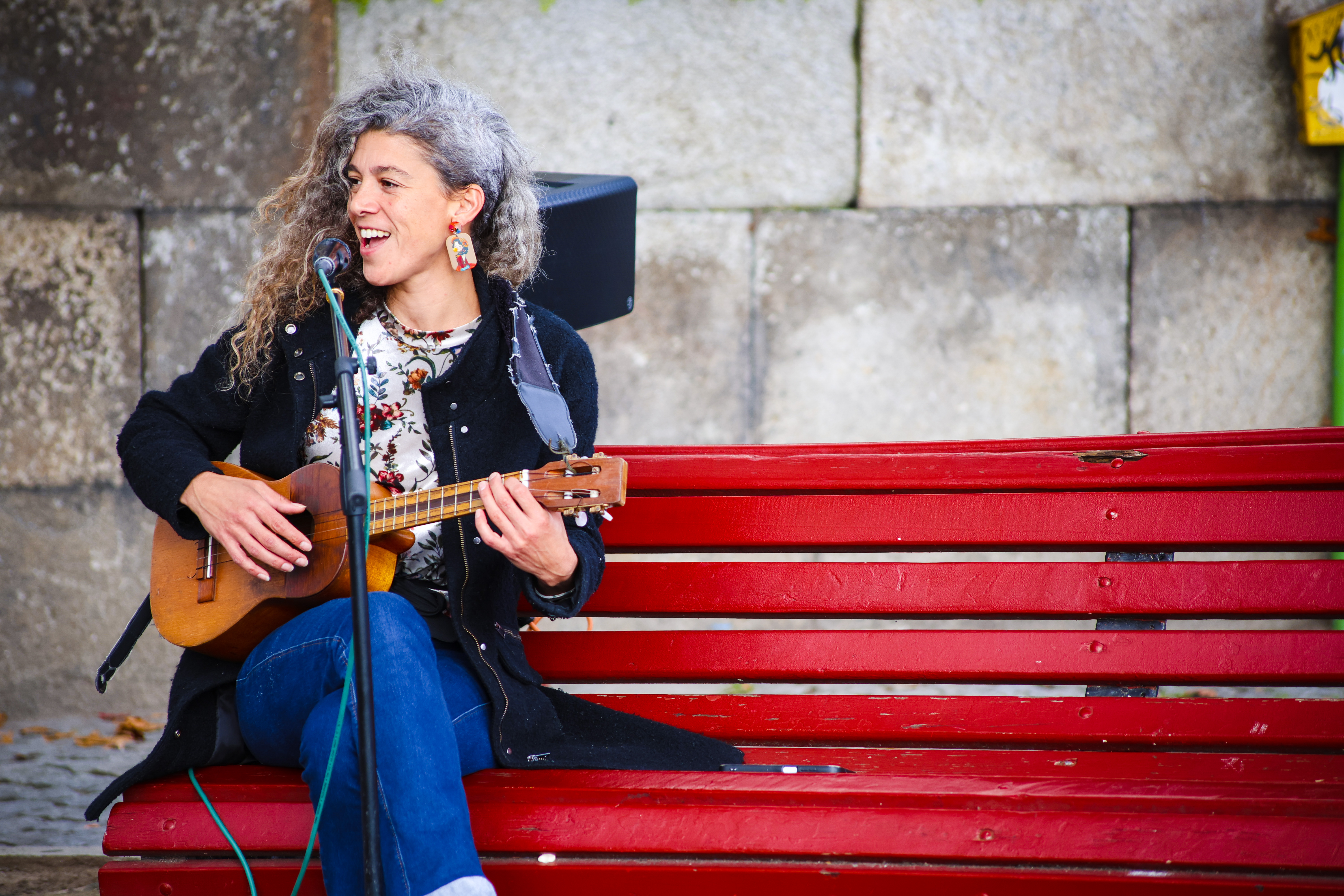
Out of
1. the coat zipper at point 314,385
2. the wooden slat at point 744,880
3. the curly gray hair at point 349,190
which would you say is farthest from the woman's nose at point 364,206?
the wooden slat at point 744,880

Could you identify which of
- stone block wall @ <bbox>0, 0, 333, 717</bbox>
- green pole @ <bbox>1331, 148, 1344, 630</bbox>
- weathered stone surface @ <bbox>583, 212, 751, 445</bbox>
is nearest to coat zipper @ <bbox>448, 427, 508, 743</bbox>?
weathered stone surface @ <bbox>583, 212, 751, 445</bbox>

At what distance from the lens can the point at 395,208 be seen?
2.33m

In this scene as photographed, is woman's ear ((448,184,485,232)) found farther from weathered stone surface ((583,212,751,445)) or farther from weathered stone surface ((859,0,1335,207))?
weathered stone surface ((859,0,1335,207))

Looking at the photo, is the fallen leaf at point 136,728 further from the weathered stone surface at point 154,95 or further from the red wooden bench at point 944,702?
the red wooden bench at point 944,702

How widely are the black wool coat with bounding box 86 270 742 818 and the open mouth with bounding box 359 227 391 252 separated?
19cm

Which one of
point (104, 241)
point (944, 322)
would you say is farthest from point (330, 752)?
point (104, 241)

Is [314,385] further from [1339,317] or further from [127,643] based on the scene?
[1339,317]

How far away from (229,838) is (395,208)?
1.26 metres

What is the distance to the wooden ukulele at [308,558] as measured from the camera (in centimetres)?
196

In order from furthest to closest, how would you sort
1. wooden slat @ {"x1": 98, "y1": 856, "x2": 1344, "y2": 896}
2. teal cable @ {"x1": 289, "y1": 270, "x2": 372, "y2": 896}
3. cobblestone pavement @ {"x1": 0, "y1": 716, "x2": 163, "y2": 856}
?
cobblestone pavement @ {"x1": 0, "y1": 716, "x2": 163, "y2": 856} → wooden slat @ {"x1": 98, "y1": 856, "x2": 1344, "y2": 896} → teal cable @ {"x1": 289, "y1": 270, "x2": 372, "y2": 896}

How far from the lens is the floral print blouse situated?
2.28m

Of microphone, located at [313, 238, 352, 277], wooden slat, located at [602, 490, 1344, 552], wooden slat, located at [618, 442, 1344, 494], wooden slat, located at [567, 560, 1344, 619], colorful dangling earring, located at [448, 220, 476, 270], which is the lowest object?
wooden slat, located at [567, 560, 1344, 619]

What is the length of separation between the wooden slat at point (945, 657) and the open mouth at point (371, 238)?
91 centimetres

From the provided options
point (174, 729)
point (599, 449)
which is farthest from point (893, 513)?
point (174, 729)
